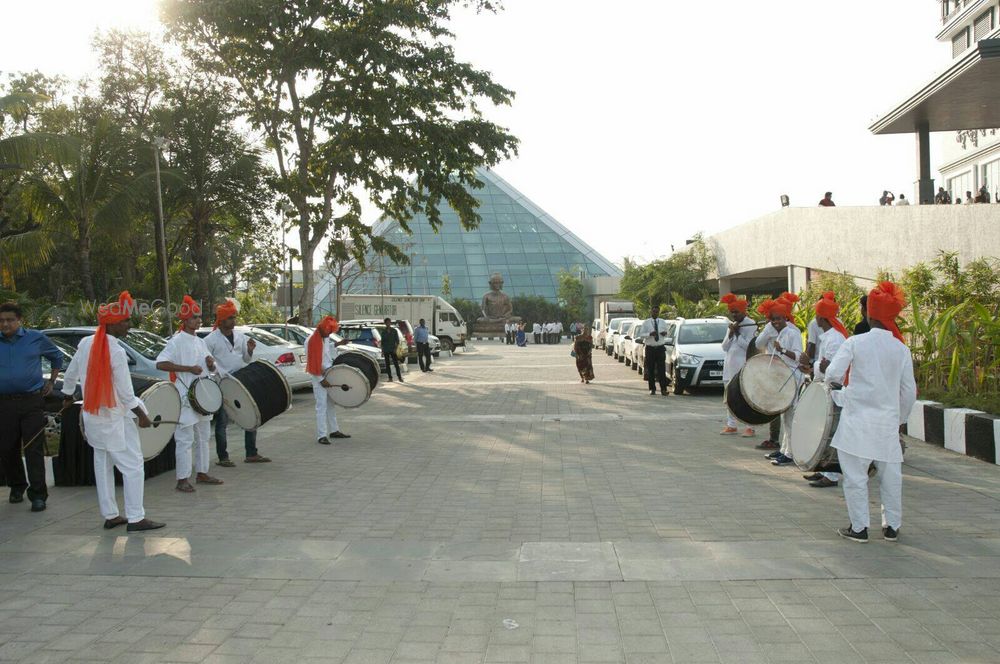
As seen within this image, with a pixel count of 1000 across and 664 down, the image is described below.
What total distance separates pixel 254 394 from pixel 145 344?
516 cm

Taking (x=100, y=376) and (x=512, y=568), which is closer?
(x=512, y=568)

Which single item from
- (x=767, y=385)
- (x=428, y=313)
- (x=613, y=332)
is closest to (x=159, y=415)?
(x=767, y=385)

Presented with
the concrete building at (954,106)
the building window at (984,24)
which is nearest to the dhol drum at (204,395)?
the concrete building at (954,106)

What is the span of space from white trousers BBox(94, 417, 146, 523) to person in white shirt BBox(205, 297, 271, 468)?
286 centimetres

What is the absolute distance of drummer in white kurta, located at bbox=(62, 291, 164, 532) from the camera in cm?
679

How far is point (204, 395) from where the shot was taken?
864 cm

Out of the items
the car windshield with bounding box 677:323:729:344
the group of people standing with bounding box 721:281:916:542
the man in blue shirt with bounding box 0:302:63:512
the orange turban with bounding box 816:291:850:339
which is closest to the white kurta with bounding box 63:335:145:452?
the man in blue shirt with bounding box 0:302:63:512

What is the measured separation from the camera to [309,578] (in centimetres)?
553

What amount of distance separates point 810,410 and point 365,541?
3.76 meters

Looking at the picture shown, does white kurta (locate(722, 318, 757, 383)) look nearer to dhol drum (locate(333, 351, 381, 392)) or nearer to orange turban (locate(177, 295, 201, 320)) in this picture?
dhol drum (locate(333, 351, 381, 392))

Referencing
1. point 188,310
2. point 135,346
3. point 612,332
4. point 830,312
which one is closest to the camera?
point 830,312

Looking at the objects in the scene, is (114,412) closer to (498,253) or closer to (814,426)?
(814,426)

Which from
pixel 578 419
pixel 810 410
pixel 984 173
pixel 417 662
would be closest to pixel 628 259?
pixel 984 173

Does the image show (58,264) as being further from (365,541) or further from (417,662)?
(417,662)
